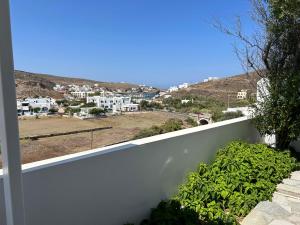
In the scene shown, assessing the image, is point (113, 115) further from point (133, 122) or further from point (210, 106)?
point (210, 106)

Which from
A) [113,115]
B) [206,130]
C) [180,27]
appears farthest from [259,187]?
[180,27]

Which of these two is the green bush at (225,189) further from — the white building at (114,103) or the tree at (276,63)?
the white building at (114,103)

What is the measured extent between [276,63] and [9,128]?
526 centimetres

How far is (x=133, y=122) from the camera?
8.02 m

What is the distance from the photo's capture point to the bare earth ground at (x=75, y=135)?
350cm

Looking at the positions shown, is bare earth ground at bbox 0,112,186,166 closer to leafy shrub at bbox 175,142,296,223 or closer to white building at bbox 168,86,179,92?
leafy shrub at bbox 175,142,296,223

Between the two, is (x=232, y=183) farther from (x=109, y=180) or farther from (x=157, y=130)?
(x=157, y=130)

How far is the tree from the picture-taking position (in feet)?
16.8

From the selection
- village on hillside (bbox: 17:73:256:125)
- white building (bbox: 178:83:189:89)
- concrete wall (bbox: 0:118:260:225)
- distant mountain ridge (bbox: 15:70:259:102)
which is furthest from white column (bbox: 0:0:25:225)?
white building (bbox: 178:83:189:89)

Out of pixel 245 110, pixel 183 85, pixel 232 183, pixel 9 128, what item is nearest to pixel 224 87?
pixel 183 85

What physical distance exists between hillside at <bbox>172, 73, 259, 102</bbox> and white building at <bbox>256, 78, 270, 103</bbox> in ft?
0.74

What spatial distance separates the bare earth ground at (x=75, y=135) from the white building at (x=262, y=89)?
2491 mm

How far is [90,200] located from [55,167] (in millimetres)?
536

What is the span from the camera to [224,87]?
9000 millimetres
